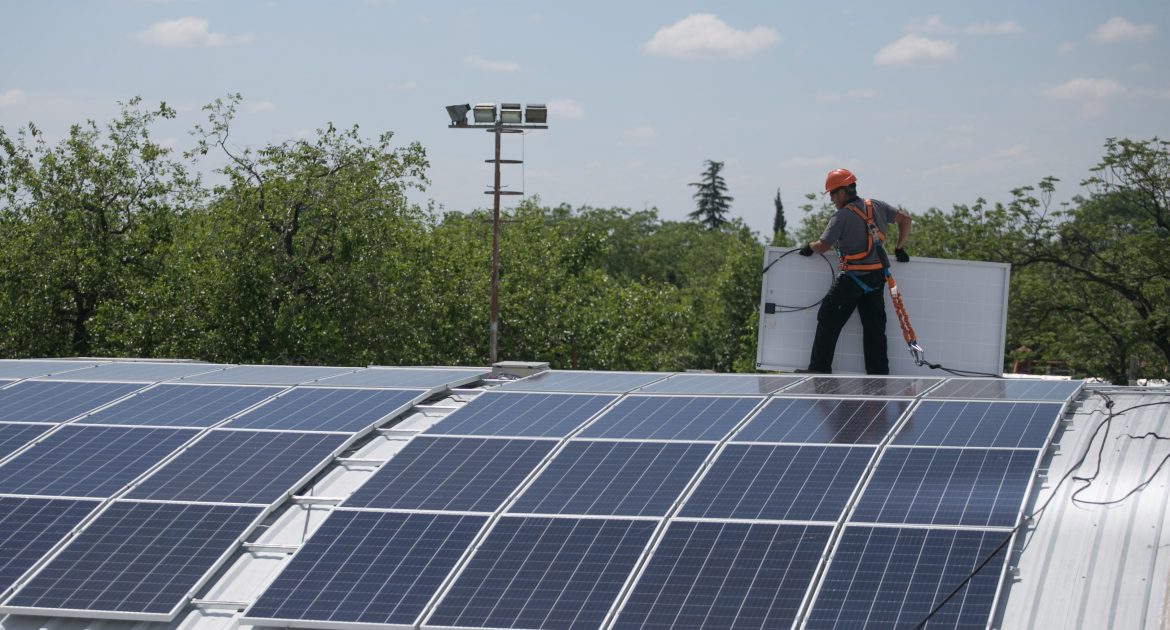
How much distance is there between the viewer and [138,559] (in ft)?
36.6

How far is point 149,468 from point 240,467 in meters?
0.91

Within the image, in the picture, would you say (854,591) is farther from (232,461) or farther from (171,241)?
(171,241)

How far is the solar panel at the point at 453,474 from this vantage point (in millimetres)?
11727

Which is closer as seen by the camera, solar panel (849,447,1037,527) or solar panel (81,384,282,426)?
solar panel (849,447,1037,527)

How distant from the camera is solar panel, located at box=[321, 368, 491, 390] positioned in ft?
52.0

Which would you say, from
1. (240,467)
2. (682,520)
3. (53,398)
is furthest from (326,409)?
(682,520)

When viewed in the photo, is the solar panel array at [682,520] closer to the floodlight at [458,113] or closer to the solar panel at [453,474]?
the solar panel at [453,474]

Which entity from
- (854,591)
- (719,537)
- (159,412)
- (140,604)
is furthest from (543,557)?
(159,412)

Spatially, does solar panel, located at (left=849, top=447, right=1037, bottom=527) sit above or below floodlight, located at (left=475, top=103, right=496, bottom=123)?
below

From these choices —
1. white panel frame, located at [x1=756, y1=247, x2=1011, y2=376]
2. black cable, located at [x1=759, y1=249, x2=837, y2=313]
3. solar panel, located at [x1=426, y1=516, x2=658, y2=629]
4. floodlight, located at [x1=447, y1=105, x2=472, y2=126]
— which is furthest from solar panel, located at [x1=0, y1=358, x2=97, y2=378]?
floodlight, located at [x1=447, y1=105, x2=472, y2=126]

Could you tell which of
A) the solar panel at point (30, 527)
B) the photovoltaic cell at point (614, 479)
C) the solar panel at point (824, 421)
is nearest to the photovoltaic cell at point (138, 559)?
the solar panel at point (30, 527)

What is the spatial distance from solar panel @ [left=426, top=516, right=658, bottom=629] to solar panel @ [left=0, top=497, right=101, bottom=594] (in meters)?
3.91

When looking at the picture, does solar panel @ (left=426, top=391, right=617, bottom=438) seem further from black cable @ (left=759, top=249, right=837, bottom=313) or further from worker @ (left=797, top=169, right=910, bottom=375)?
black cable @ (left=759, top=249, right=837, bottom=313)

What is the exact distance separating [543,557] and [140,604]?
3364 mm
